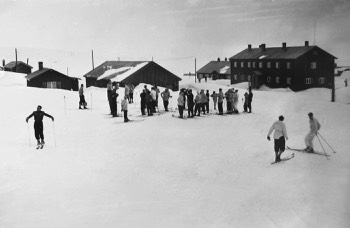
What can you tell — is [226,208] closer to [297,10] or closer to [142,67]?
[297,10]

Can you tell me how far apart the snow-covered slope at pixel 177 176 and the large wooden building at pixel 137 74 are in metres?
17.2

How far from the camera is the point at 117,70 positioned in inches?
1224

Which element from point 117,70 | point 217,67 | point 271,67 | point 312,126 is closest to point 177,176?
point 312,126

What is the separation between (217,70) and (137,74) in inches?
1057

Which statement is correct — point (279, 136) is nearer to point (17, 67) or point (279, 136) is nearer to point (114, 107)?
point (114, 107)

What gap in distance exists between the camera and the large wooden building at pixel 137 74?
94.0 ft

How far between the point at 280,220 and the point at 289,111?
3.05 metres

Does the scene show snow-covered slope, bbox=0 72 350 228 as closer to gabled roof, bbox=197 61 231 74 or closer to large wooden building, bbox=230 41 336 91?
large wooden building, bbox=230 41 336 91

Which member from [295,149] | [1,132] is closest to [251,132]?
[295,149]

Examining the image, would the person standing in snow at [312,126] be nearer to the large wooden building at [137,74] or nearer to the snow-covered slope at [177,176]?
the snow-covered slope at [177,176]

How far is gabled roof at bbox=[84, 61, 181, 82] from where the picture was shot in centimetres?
2880

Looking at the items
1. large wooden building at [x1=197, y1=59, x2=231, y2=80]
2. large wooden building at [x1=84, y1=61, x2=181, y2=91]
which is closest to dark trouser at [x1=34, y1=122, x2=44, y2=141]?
large wooden building at [x1=84, y1=61, x2=181, y2=91]

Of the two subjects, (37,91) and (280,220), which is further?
(37,91)

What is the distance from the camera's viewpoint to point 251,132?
10383mm
